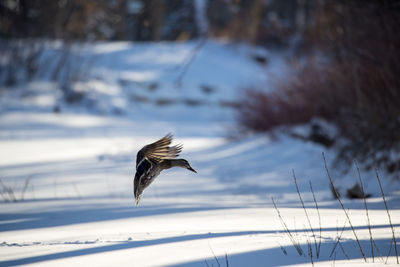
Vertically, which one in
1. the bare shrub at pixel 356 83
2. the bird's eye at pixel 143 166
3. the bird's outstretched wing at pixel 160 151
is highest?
the bare shrub at pixel 356 83

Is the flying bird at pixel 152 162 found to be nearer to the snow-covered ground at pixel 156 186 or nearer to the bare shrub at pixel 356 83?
the snow-covered ground at pixel 156 186

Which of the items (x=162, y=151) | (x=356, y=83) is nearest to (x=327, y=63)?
(x=356, y=83)

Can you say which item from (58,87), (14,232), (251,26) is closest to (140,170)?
(14,232)

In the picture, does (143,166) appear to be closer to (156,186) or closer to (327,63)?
(156,186)

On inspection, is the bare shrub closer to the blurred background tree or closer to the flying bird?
the blurred background tree

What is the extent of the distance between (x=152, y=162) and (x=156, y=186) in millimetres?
3773

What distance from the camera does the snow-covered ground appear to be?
226 cm

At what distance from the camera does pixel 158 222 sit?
Result: 9.56ft

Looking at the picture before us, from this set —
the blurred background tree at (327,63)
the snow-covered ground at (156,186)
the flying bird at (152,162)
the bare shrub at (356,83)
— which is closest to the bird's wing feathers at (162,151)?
the flying bird at (152,162)

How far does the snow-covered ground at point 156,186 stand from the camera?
226 cm

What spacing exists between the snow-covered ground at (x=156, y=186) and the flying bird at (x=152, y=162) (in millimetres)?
Answer: 391

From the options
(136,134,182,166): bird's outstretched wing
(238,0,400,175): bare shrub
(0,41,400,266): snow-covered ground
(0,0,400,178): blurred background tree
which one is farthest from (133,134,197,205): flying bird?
(238,0,400,175): bare shrub

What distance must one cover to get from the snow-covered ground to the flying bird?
391mm

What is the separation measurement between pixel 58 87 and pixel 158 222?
12923 millimetres
